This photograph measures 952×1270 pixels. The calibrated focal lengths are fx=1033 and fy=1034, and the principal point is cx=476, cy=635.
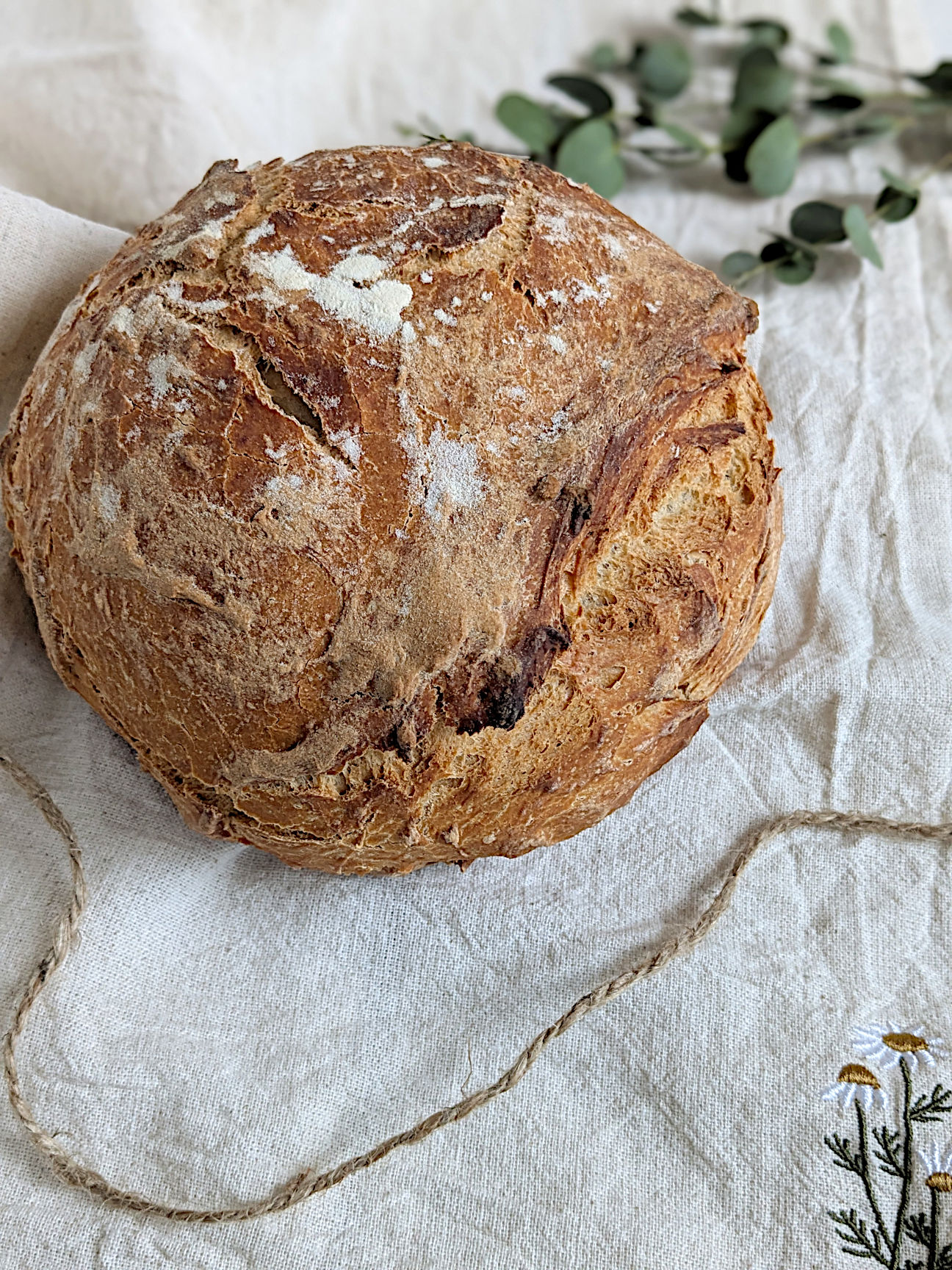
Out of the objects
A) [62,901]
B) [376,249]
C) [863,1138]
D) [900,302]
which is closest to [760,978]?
[863,1138]

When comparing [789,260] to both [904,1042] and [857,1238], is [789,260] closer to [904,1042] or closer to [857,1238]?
[904,1042]

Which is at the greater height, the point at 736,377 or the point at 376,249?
the point at 376,249

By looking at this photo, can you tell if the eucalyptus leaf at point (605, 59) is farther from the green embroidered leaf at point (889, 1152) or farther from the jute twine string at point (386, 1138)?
the green embroidered leaf at point (889, 1152)

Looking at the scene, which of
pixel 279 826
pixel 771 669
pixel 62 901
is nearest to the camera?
pixel 279 826

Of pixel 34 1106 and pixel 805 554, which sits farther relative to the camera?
pixel 805 554

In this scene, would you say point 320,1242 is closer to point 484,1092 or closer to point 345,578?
point 484,1092

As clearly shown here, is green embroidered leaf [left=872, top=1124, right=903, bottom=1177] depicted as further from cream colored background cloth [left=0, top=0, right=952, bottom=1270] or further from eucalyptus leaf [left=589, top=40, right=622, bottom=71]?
eucalyptus leaf [left=589, top=40, right=622, bottom=71]

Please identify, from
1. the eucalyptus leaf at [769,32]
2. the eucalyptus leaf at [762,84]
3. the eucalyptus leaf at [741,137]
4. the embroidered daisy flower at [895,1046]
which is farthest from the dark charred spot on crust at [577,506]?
the eucalyptus leaf at [769,32]
